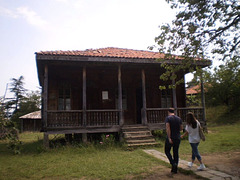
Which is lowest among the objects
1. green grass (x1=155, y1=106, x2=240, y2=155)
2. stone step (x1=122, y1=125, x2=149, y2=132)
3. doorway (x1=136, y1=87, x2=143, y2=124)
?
green grass (x1=155, y1=106, x2=240, y2=155)

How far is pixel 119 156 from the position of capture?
271 inches

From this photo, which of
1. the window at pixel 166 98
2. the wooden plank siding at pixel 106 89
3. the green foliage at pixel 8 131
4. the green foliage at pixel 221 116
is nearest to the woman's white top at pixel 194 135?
the wooden plank siding at pixel 106 89

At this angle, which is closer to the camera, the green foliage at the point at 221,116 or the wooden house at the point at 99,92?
the wooden house at the point at 99,92

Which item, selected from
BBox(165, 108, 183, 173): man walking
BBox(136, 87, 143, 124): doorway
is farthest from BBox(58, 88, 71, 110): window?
BBox(165, 108, 183, 173): man walking

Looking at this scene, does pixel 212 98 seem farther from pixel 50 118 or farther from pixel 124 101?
pixel 50 118

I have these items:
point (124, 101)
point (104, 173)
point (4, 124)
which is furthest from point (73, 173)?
point (124, 101)

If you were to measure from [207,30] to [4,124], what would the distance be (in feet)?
26.1

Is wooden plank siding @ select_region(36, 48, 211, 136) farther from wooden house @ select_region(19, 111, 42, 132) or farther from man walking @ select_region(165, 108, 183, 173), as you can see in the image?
wooden house @ select_region(19, 111, 42, 132)

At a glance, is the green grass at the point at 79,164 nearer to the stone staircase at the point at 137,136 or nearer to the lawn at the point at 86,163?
the lawn at the point at 86,163

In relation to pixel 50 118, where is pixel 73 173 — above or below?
below

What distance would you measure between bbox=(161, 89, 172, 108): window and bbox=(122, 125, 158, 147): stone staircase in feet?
11.0

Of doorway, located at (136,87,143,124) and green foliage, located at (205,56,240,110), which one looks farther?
green foliage, located at (205,56,240,110)

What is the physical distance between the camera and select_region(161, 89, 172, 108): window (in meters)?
12.5

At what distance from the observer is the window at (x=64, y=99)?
35.5 ft
